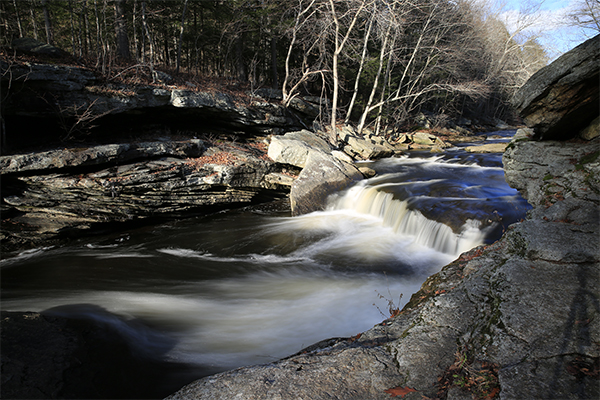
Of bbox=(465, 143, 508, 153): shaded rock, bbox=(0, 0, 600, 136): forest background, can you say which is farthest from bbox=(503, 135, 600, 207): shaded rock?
bbox=(465, 143, 508, 153): shaded rock

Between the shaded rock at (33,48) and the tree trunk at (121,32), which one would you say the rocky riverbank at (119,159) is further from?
the tree trunk at (121,32)

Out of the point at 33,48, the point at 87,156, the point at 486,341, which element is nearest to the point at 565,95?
the point at 486,341

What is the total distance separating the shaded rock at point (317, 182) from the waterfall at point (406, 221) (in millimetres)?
403

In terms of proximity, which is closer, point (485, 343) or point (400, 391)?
point (400, 391)

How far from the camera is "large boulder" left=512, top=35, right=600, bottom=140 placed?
16.5 ft

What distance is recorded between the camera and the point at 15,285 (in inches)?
237

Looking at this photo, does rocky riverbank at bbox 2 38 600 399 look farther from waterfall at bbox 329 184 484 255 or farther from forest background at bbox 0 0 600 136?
forest background at bbox 0 0 600 136

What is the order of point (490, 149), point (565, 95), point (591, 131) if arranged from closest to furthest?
1. point (565, 95)
2. point (591, 131)
3. point (490, 149)

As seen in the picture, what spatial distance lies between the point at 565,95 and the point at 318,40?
39.0 feet

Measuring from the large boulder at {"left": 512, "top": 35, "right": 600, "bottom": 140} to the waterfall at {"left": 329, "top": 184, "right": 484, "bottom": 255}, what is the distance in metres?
2.43

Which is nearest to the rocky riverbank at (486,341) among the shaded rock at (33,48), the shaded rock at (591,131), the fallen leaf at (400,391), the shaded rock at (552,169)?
the fallen leaf at (400,391)

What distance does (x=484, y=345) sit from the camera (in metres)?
2.49

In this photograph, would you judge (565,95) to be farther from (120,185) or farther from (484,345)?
(120,185)

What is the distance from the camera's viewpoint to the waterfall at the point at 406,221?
263 inches
